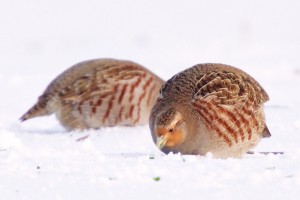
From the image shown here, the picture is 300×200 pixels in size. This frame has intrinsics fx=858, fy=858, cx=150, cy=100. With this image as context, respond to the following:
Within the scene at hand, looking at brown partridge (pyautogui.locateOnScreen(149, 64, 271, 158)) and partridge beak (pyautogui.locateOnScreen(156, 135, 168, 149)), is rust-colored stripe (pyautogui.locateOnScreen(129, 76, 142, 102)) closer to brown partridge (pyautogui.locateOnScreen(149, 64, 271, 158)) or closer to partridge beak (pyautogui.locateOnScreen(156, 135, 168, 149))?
brown partridge (pyautogui.locateOnScreen(149, 64, 271, 158))

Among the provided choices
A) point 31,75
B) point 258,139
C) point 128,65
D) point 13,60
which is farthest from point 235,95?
point 13,60

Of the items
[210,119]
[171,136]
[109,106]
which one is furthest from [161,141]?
[109,106]

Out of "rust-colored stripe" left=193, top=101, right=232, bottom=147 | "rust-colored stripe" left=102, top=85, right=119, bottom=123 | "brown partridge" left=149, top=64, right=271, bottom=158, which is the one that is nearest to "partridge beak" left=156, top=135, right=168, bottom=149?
"brown partridge" left=149, top=64, right=271, bottom=158

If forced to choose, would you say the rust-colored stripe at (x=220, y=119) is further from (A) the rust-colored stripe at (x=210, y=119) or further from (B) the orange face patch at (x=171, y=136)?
(B) the orange face patch at (x=171, y=136)

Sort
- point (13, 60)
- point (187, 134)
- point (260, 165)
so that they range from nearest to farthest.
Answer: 1. point (260, 165)
2. point (187, 134)
3. point (13, 60)

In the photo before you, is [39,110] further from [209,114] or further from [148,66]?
[148,66]

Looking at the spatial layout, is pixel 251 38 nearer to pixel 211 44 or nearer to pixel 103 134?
pixel 211 44
